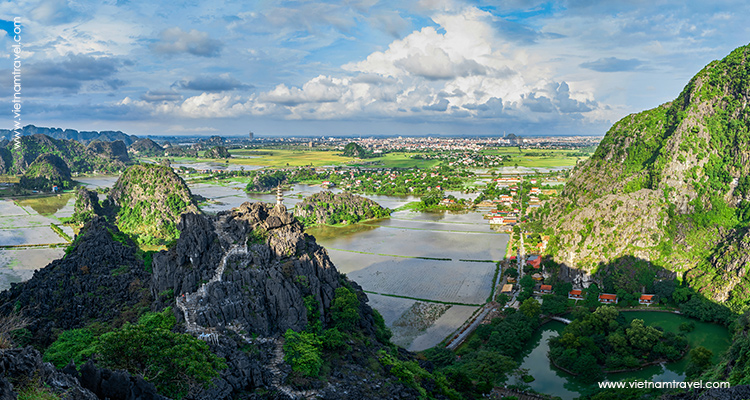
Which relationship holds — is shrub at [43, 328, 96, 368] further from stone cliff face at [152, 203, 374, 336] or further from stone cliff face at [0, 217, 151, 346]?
stone cliff face at [152, 203, 374, 336]

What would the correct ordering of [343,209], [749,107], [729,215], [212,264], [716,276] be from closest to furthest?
[212,264]
[716,276]
[729,215]
[749,107]
[343,209]

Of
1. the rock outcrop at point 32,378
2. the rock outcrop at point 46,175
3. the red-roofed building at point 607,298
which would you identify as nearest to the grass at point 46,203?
the rock outcrop at point 46,175

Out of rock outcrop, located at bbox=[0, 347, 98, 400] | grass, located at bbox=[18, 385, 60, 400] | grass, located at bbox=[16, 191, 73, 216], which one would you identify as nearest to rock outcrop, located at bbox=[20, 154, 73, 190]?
grass, located at bbox=[16, 191, 73, 216]

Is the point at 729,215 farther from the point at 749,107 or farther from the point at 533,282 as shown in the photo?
the point at 533,282

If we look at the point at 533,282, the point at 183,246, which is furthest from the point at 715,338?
the point at 183,246

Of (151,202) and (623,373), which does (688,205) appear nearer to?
(623,373)

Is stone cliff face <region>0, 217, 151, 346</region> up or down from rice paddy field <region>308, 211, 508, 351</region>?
up
